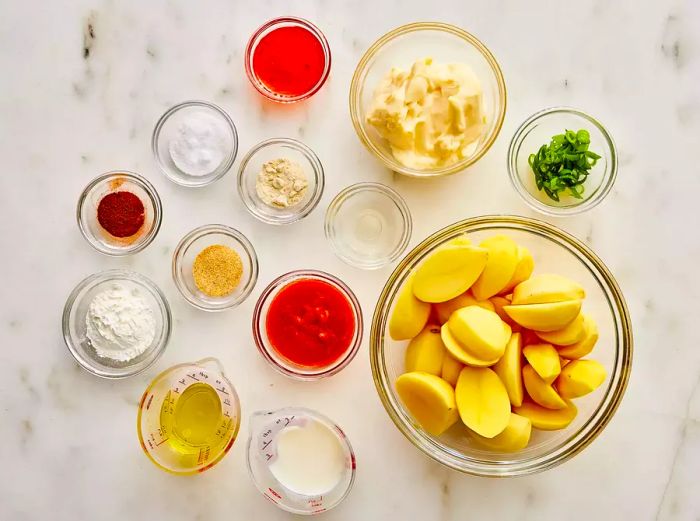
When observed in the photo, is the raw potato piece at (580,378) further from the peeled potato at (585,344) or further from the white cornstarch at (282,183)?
the white cornstarch at (282,183)

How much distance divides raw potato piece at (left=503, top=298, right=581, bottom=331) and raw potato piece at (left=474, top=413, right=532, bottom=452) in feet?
0.73

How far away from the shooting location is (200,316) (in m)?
1.94

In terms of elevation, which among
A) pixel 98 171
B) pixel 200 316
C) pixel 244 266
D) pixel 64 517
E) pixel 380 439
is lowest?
pixel 64 517

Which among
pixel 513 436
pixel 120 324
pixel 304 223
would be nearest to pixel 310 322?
pixel 304 223

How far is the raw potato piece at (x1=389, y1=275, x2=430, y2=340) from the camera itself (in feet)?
5.56

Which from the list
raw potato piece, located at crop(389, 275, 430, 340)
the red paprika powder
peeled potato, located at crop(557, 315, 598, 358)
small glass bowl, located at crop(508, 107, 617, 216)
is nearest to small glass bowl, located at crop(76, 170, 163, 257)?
the red paprika powder

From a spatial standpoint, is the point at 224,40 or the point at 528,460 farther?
the point at 224,40

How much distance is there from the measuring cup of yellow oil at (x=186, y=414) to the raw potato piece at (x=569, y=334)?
831 mm

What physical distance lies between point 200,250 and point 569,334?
102 cm

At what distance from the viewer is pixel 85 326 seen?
194 centimetres

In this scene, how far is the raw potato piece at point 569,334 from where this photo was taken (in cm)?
162
